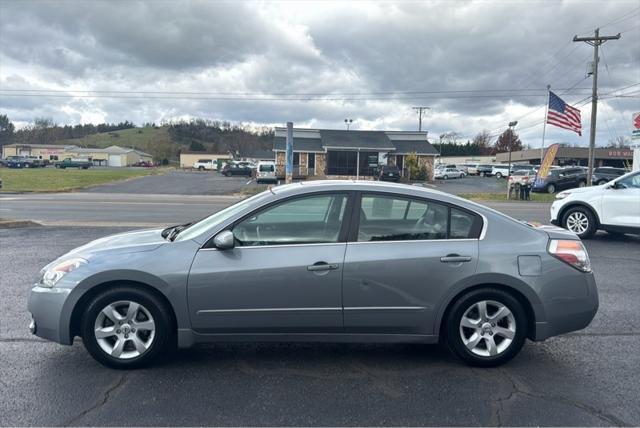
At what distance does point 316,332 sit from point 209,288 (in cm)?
93

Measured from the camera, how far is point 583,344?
4.62m

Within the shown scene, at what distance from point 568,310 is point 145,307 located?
3.49 meters

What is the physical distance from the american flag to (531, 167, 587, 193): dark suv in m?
6.99

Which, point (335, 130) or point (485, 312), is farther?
point (335, 130)

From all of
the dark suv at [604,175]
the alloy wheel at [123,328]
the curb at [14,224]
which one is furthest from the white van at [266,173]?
the alloy wheel at [123,328]

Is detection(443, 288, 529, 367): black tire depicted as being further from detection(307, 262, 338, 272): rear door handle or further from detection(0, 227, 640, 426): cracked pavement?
detection(307, 262, 338, 272): rear door handle

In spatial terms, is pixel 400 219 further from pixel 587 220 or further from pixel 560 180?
pixel 560 180

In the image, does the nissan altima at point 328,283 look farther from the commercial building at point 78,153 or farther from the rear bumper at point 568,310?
the commercial building at point 78,153

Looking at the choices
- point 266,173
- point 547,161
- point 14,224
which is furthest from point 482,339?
point 266,173

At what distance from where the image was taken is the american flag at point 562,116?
87.3ft

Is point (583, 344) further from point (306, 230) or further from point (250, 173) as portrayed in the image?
point (250, 173)

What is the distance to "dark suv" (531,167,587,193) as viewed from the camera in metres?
33.6

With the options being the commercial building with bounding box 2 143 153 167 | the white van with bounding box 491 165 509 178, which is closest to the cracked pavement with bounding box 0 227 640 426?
the white van with bounding box 491 165 509 178

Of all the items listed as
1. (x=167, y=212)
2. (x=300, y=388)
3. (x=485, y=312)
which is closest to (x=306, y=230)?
(x=300, y=388)
